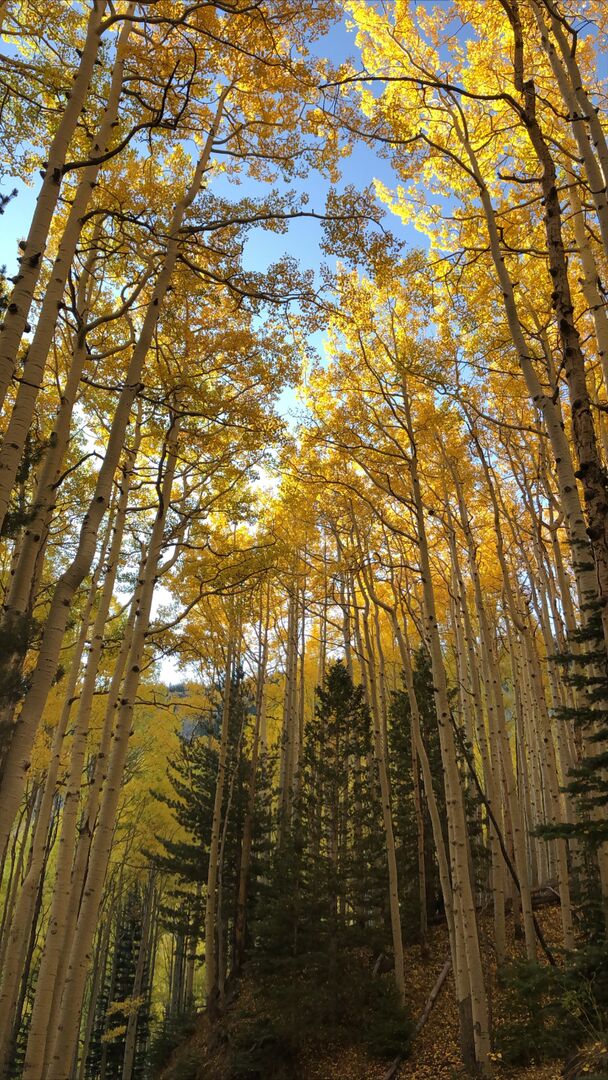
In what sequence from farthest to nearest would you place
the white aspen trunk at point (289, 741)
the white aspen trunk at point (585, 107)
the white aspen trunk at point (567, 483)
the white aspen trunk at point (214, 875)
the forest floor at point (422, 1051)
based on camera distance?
1. the white aspen trunk at point (289, 741)
2. the white aspen trunk at point (214, 875)
3. the forest floor at point (422, 1051)
4. the white aspen trunk at point (585, 107)
5. the white aspen trunk at point (567, 483)

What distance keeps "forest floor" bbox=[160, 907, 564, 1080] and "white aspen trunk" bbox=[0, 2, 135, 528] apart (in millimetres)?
6188

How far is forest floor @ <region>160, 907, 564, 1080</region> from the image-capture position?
6673mm

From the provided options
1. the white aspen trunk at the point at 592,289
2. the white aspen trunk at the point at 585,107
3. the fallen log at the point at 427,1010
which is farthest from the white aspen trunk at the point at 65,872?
the white aspen trunk at the point at 585,107

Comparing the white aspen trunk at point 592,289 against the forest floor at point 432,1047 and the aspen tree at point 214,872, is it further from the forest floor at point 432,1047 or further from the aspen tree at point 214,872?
the aspen tree at point 214,872

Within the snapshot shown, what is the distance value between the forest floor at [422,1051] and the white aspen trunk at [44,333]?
20.3ft

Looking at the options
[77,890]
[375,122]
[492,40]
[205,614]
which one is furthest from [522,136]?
[77,890]

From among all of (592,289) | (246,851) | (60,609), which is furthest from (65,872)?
(592,289)

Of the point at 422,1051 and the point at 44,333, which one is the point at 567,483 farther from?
the point at 422,1051

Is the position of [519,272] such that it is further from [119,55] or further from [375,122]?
[119,55]

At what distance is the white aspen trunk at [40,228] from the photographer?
3.14 metres

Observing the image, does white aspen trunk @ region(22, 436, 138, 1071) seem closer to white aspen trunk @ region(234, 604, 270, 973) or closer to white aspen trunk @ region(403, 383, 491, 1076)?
white aspen trunk @ region(403, 383, 491, 1076)

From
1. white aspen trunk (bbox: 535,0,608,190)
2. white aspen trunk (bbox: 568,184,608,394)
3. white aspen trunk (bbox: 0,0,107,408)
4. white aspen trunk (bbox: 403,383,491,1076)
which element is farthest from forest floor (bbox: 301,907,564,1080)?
white aspen trunk (bbox: 535,0,608,190)

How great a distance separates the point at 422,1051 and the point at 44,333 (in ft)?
29.4

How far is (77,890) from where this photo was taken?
6.26 metres
